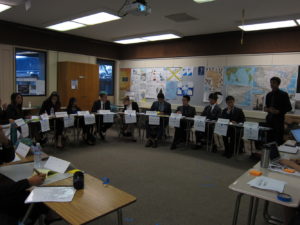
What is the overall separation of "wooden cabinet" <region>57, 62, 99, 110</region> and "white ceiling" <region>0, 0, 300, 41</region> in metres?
1.15

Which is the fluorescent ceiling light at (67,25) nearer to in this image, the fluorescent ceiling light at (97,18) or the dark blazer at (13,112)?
the fluorescent ceiling light at (97,18)

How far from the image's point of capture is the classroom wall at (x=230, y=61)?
17.8ft

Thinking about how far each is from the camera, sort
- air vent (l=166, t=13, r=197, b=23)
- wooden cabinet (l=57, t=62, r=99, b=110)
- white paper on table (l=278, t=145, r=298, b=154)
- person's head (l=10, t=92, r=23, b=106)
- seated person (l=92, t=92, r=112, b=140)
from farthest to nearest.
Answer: wooden cabinet (l=57, t=62, r=99, b=110), seated person (l=92, t=92, r=112, b=140), air vent (l=166, t=13, r=197, b=23), person's head (l=10, t=92, r=23, b=106), white paper on table (l=278, t=145, r=298, b=154)

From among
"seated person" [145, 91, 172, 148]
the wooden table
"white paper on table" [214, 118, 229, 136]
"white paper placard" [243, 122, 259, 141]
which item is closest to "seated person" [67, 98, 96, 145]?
"seated person" [145, 91, 172, 148]

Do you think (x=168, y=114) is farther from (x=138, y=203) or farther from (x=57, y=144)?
(x=138, y=203)

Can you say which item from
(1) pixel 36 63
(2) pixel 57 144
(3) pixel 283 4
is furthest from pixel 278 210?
(1) pixel 36 63

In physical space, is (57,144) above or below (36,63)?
below

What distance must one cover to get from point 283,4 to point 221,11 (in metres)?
0.99

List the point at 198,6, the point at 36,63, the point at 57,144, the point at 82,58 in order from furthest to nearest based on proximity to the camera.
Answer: the point at 82,58, the point at 36,63, the point at 57,144, the point at 198,6

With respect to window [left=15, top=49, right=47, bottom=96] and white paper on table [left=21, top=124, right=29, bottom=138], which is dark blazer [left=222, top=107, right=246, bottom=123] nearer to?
white paper on table [left=21, top=124, right=29, bottom=138]

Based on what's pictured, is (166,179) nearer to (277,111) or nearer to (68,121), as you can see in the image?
(277,111)

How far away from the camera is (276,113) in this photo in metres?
4.39

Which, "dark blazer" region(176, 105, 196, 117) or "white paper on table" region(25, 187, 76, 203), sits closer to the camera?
"white paper on table" region(25, 187, 76, 203)

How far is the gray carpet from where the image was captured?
263 centimetres
